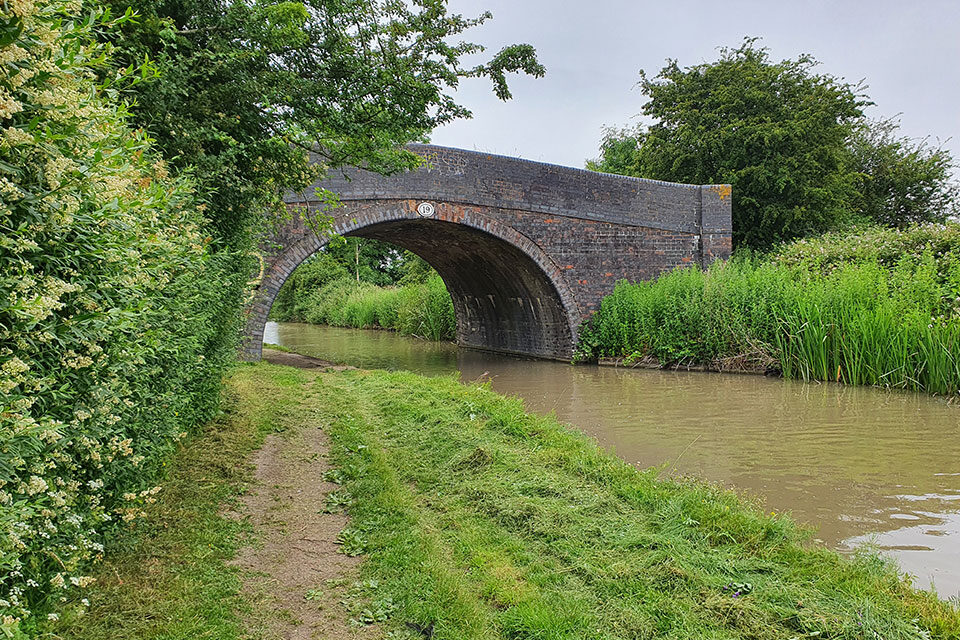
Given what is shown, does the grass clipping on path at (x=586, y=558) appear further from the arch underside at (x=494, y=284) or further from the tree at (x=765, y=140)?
the tree at (x=765, y=140)

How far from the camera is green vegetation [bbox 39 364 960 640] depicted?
8.32 ft

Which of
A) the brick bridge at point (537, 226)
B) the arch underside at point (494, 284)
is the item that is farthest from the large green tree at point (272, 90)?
the arch underside at point (494, 284)

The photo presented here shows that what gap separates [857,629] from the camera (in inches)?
97.7

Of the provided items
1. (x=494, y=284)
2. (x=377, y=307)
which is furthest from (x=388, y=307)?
(x=494, y=284)

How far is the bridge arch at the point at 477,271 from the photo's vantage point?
10773 mm

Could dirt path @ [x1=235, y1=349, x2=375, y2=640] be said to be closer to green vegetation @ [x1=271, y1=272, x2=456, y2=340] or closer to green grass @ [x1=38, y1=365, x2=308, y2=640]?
green grass @ [x1=38, y1=365, x2=308, y2=640]

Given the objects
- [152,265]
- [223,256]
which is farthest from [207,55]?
[152,265]

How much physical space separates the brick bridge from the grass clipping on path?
723 cm

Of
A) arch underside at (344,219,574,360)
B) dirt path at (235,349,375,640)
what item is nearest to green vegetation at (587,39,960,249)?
arch underside at (344,219,574,360)

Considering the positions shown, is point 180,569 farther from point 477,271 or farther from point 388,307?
point 388,307

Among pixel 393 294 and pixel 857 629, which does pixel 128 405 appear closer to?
pixel 857 629

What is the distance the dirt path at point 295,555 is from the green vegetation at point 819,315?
787cm

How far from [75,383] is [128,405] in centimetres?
40

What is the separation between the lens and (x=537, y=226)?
12992mm
